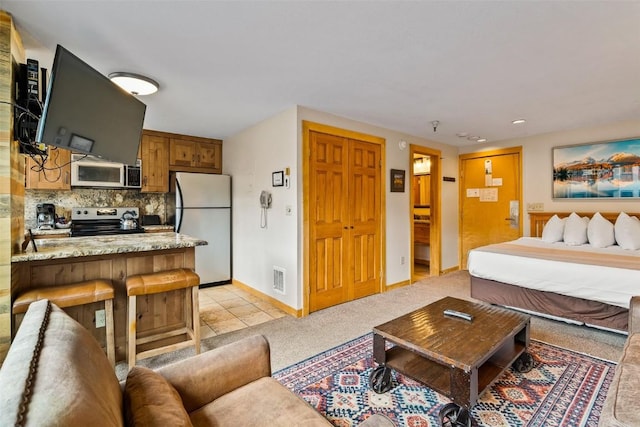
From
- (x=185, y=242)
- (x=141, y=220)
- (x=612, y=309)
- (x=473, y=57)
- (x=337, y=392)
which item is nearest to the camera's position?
(x=337, y=392)

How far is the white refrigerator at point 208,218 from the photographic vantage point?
4.40 meters

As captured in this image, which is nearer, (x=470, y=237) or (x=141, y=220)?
(x=141, y=220)

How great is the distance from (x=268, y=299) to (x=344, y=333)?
1.30 m

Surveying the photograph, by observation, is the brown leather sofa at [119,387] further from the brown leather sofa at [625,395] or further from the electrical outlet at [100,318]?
the electrical outlet at [100,318]

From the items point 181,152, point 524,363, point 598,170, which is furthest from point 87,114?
point 598,170

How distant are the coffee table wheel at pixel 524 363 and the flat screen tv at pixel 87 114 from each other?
3359 mm

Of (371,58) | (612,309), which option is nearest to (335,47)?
(371,58)

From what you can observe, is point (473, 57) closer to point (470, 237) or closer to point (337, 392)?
point (337, 392)

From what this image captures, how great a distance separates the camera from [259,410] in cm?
120

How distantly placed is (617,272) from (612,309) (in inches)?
13.8

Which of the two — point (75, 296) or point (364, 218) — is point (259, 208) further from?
point (75, 296)

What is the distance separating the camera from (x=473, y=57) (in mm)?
2291

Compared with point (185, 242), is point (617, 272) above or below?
below

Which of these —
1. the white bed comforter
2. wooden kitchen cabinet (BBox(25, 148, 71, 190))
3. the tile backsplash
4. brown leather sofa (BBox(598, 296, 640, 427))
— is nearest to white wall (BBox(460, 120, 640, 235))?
the white bed comforter
